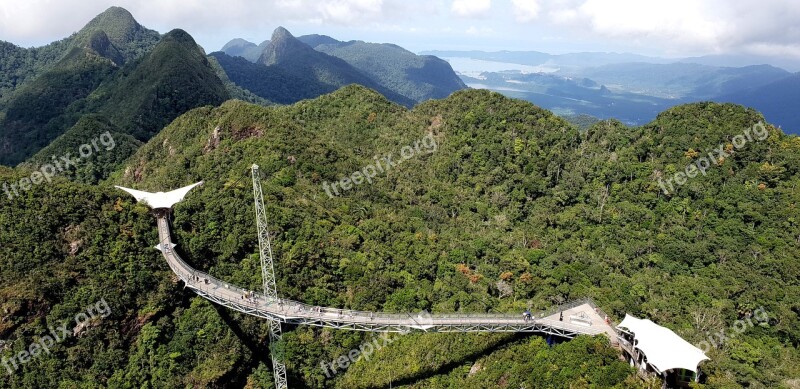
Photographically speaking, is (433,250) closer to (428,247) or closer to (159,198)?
(428,247)

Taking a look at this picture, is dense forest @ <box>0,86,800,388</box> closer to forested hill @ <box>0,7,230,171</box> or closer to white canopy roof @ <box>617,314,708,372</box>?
white canopy roof @ <box>617,314,708,372</box>

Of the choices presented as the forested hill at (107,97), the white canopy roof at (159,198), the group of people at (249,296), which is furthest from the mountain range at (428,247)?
the forested hill at (107,97)

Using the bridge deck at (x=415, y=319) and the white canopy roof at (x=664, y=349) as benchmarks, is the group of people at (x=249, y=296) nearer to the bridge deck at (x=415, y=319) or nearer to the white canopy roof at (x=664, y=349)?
the bridge deck at (x=415, y=319)

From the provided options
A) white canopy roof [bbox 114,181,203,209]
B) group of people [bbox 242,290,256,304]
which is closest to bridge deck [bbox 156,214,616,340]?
group of people [bbox 242,290,256,304]

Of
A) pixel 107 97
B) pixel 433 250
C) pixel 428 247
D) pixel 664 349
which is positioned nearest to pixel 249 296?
pixel 428 247

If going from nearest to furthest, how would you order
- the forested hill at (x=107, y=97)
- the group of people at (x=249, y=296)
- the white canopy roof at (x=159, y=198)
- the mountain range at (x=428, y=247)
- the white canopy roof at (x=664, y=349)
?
1. the white canopy roof at (x=664, y=349)
2. the mountain range at (x=428, y=247)
3. the group of people at (x=249, y=296)
4. the white canopy roof at (x=159, y=198)
5. the forested hill at (x=107, y=97)

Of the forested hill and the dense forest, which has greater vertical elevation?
the forested hill

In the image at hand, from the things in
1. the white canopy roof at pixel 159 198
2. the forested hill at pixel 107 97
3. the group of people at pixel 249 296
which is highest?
the forested hill at pixel 107 97
